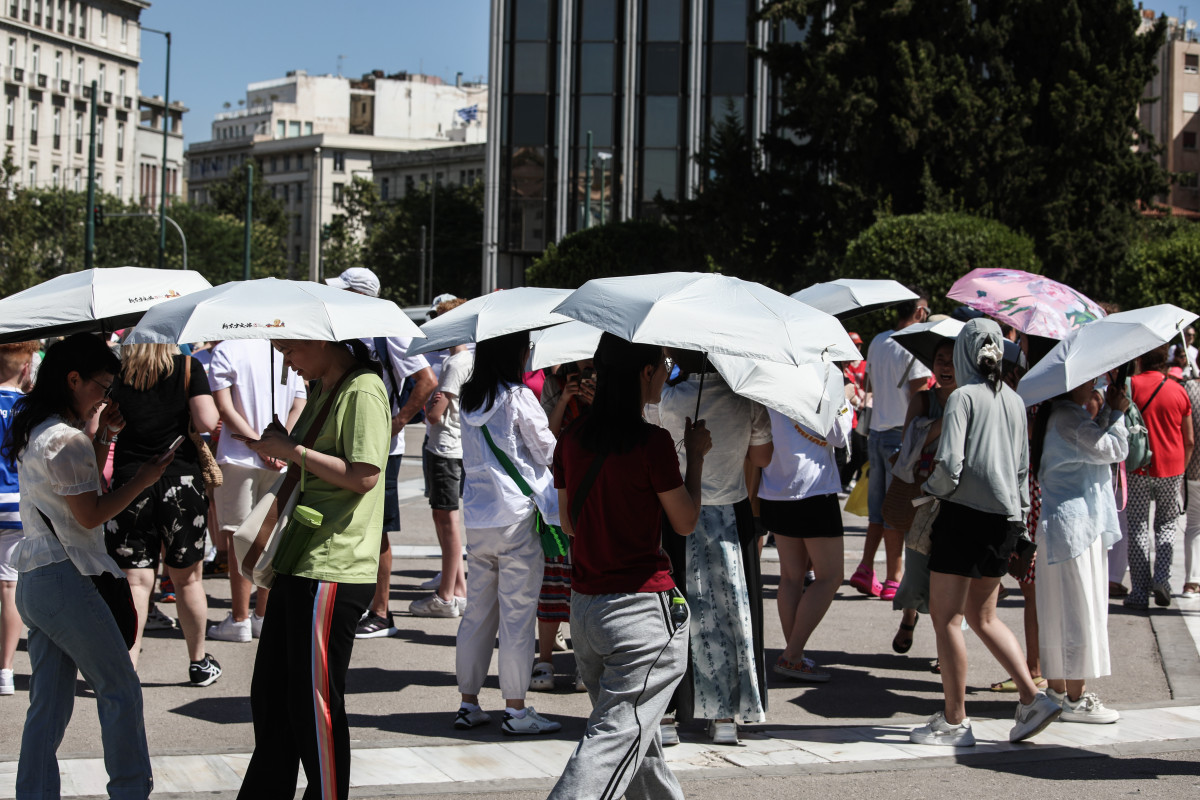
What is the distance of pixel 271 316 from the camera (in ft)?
14.5

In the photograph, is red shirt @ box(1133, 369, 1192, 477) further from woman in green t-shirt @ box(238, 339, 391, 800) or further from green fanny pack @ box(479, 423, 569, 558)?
woman in green t-shirt @ box(238, 339, 391, 800)

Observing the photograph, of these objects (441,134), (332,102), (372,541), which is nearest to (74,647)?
(372,541)

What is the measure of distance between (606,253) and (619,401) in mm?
38256

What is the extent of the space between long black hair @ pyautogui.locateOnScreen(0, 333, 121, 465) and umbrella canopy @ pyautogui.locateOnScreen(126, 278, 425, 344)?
0.48 feet

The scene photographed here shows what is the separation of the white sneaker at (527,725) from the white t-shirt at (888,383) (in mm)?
4142

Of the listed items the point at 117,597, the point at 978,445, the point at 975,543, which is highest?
the point at 978,445

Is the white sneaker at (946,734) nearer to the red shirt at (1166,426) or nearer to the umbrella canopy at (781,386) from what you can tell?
the umbrella canopy at (781,386)

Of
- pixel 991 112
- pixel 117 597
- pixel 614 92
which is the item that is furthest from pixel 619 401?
pixel 614 92

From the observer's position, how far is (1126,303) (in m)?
25.5

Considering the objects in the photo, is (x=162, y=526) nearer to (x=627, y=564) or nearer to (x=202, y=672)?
(x=202, y=672)

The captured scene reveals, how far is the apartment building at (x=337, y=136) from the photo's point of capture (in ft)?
431

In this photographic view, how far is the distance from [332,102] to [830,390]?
15323cm

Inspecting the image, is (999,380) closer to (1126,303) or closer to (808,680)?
(808,680)

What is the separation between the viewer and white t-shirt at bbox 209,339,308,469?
786 cm
